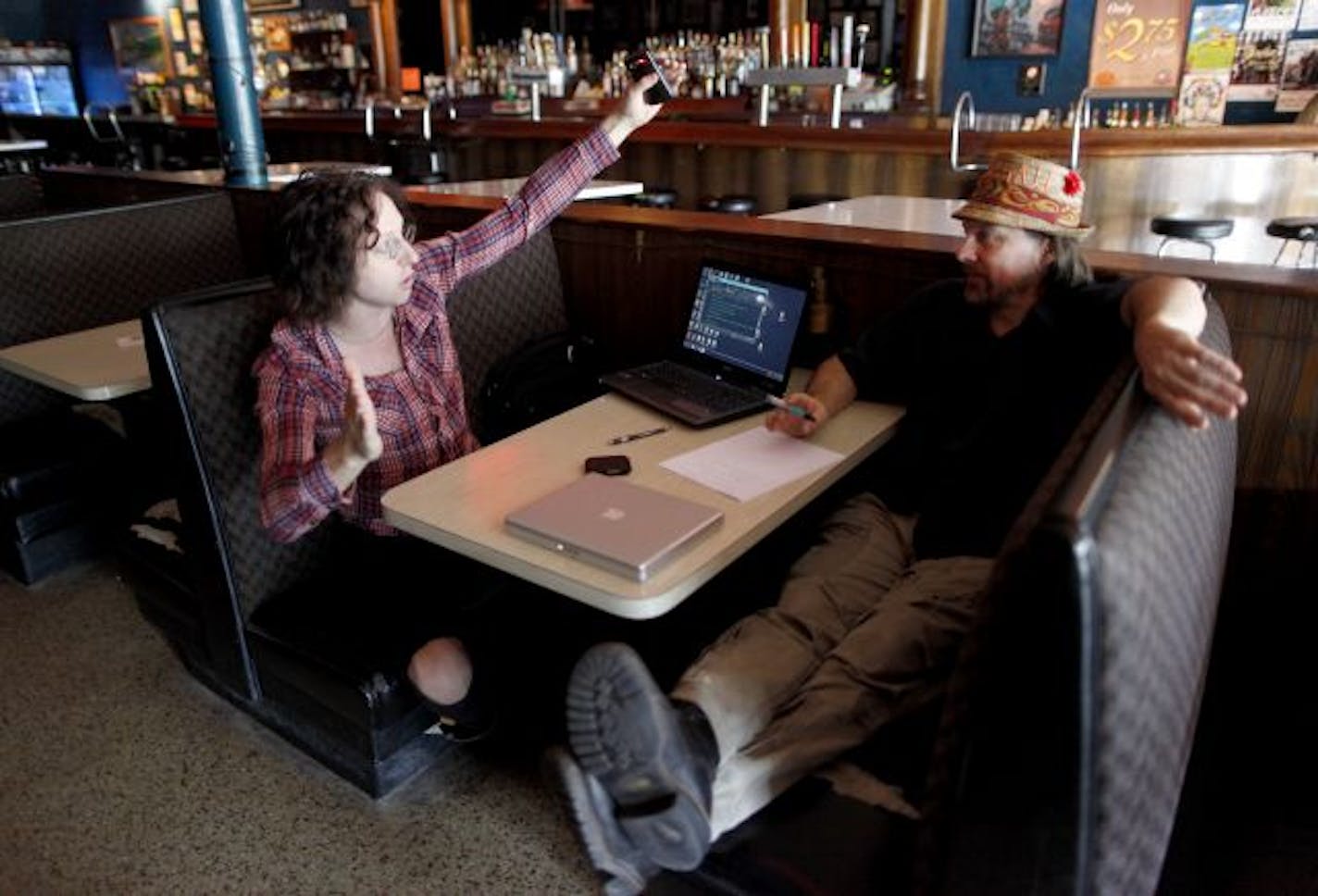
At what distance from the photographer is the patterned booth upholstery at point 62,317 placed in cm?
285

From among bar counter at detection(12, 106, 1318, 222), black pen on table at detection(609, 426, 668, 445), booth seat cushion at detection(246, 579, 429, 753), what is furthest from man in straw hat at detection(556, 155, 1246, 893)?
bar counter at detection(12, 106, 1318, 222)

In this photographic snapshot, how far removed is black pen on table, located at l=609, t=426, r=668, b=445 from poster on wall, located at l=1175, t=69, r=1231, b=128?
5.94 meters

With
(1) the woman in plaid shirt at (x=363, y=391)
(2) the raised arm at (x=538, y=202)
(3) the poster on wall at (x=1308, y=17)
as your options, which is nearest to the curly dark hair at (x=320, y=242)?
(1) the woman in plaid shirt at (x=363, y=391)

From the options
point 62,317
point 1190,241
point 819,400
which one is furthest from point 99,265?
point 1190,241

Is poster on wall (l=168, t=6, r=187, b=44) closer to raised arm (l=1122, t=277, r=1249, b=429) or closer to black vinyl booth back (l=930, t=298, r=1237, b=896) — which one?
raised arm (l=1122, t=277, r=1249, b=429)

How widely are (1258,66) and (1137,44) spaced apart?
2.46 ft

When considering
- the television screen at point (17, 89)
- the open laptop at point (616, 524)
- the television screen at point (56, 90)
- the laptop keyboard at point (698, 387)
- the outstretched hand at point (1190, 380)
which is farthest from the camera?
the television screen at point (56, 90)

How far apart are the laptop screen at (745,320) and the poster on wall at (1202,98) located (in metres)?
5.53

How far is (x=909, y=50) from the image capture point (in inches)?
269

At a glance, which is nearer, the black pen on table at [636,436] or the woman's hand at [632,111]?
the black pen on table at [636,436]

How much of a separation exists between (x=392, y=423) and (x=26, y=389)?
1887 mm

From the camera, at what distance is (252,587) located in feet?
6.53

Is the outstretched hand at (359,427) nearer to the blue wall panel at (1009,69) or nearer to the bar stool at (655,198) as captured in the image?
the bar stool at (655,198)

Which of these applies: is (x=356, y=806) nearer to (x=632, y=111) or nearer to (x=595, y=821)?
(x=595, y=821)
